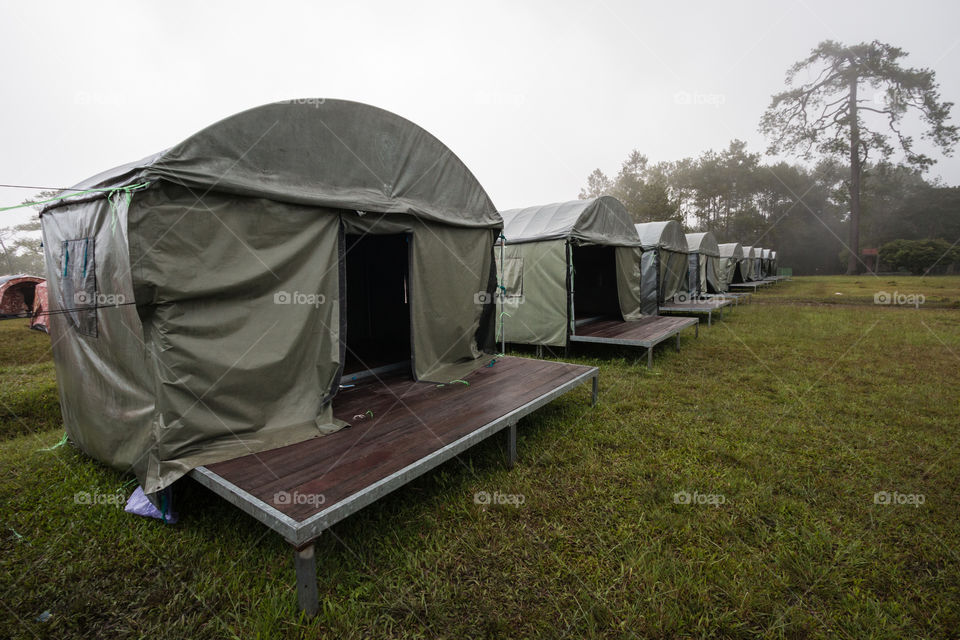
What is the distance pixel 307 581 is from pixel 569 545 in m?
1.39

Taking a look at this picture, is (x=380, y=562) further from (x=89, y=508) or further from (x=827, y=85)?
(x=827, y=85)

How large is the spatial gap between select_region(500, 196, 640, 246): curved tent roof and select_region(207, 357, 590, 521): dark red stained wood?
2962 millimetres

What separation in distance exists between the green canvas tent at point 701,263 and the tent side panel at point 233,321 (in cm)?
1309

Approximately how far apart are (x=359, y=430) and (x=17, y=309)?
30.2 ft

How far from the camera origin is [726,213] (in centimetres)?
3659

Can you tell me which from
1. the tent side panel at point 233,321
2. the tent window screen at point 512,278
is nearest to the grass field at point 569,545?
the tent side panel at point 233,321

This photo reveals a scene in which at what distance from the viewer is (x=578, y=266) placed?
932cm

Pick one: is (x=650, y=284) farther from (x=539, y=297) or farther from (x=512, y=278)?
(x=512, y=278)

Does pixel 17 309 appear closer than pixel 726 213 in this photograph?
A: Yes

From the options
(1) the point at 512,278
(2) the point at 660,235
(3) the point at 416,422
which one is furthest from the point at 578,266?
(3) the point at 416,422

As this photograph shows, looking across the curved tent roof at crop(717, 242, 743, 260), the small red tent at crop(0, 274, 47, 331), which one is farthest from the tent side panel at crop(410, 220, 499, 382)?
the curved tent roof at crop(717, 242, 743, 260)

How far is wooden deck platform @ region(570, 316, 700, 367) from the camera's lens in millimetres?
6129

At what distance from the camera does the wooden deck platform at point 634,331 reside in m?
6.13

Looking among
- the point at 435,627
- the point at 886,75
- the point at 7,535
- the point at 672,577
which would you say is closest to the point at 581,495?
the point at 672,577
